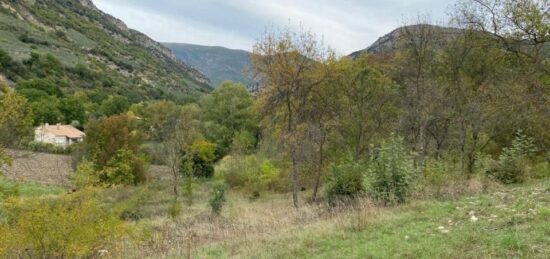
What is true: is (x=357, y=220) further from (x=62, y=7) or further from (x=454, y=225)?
(x=62, y=7)

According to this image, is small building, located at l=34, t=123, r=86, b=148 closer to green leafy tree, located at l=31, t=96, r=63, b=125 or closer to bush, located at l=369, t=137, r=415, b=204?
green leafy tree, located at l=31, t=96, r=63, b=125

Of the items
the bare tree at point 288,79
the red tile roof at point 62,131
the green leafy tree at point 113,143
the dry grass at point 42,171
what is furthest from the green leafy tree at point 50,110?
the bare tree at point 288,79

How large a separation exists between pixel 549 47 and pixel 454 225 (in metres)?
15.7

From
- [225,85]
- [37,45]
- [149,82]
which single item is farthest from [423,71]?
[149,82]

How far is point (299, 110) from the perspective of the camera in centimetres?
2366

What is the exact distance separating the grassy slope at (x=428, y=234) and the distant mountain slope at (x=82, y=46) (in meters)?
94.6

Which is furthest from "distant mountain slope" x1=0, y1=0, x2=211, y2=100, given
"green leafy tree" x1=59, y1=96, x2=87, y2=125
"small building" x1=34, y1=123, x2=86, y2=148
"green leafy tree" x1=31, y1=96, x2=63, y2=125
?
"small building" x1=34, y1=123, x2=86, y2=148

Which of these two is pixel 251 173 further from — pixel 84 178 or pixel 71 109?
pixel 71 109

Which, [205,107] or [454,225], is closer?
[454,225]

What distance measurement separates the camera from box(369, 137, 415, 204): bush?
12.1m

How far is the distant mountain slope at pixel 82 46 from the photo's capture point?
346 feet

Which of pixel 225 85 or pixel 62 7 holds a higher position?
pixel 62 7

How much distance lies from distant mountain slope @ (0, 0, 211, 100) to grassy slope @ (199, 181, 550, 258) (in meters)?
94.6

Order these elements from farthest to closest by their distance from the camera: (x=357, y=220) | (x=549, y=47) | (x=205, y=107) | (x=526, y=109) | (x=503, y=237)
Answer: (x=205, y=107) → (x=549, y=47) → (x=526, y=109) → (x=357, y=220) → (x=503, y=237)
